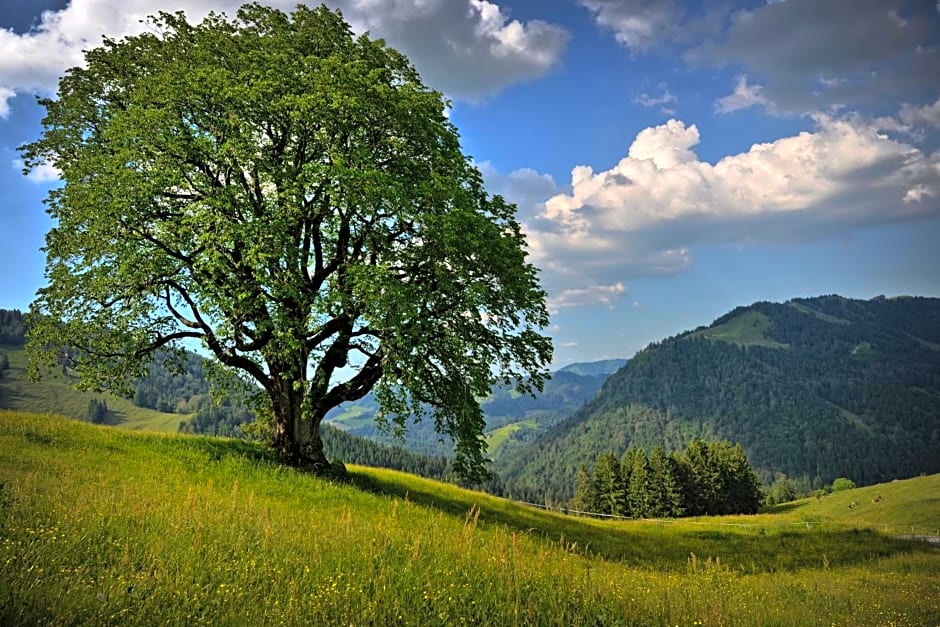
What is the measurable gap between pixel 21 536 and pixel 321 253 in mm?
16510

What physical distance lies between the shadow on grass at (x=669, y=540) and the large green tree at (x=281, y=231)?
476cm

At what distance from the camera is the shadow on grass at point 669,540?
73.5 feet

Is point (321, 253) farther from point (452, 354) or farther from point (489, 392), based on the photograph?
point (489, 392)

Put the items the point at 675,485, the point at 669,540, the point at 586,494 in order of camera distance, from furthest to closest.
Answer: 1. the point at 586,494
2. the point at 675,485
3. the point at 669,540

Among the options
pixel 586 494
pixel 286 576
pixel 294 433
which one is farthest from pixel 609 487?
pixel 286 576

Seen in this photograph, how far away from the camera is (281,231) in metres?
18.6

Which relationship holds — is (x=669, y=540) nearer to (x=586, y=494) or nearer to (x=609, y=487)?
(x=609, y=487)

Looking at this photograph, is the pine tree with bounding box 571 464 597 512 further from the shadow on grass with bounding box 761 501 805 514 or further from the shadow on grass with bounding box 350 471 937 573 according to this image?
the shadow on grass with bounding box 350 471 937 573

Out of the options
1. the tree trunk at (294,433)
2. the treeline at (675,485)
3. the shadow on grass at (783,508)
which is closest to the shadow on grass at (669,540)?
the tree trunk at (294,433)

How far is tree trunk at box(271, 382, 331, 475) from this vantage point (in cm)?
2198

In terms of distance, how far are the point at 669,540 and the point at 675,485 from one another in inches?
2615

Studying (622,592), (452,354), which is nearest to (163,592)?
(622,592)

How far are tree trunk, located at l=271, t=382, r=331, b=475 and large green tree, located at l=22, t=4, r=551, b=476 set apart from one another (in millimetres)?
83

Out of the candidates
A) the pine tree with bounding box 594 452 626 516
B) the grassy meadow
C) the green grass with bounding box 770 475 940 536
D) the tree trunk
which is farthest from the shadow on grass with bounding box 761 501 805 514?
the tree trunk
